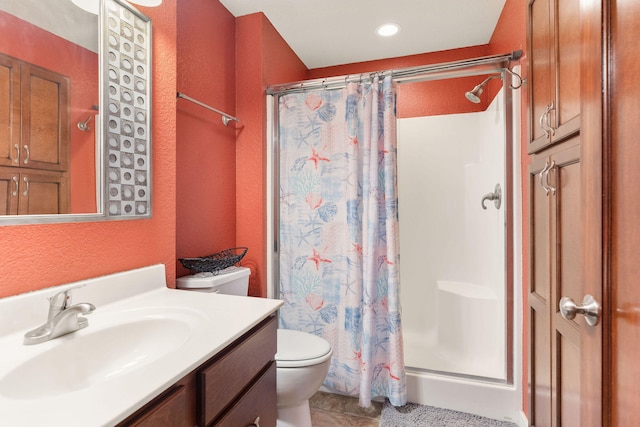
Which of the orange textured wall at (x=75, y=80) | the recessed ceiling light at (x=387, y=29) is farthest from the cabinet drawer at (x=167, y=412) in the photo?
the recessed ceiling light at (x=387, y=29)

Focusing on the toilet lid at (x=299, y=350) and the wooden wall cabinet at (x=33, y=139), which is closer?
the wooden wall cabinet at (x=33, y=139)

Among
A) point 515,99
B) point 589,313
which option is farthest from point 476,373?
point 515,99

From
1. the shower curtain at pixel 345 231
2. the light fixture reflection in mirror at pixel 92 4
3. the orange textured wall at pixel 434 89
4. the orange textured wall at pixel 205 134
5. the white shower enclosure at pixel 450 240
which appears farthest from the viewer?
the orange textured wall at pixel 434 89

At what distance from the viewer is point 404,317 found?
2.50 m

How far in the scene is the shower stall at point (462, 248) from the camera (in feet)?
5.52

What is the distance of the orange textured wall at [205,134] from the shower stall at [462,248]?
0.30 m

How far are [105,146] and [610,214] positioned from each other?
140 centimetres

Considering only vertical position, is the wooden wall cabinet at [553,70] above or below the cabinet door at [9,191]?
above

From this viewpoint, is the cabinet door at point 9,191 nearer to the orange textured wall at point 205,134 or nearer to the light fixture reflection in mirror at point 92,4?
the light fixture reflection in mirror at point 92,4

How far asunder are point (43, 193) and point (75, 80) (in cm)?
37

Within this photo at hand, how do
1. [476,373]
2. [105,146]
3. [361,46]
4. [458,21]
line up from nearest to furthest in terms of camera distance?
1. [105,146]
2. [476,373]
3. [458,21]
4. [361,46]

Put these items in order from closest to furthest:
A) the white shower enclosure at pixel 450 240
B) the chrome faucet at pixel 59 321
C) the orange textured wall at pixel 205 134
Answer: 1. the chrome faucet at pixel 59 321
2. the orange textured wall at pixel 205 134
3. the white shower enclosure at pixel 450 240

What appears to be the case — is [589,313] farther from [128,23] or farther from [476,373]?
[128,23]

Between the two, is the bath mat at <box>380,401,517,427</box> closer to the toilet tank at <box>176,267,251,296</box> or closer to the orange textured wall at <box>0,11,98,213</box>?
the toilet tank at <box>176,267,251,296</box>
